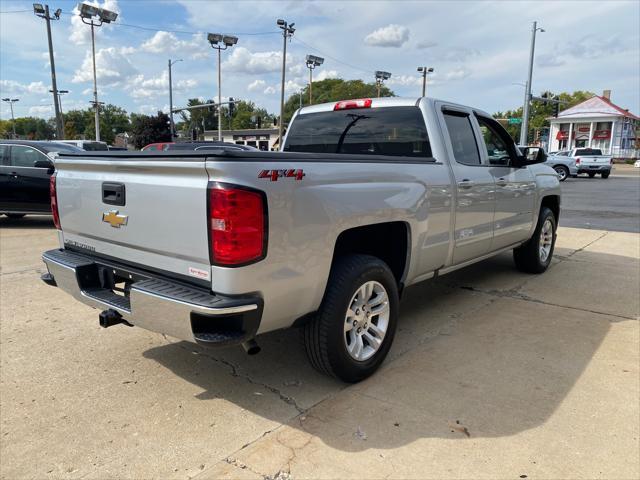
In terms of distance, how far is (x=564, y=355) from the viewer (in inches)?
150

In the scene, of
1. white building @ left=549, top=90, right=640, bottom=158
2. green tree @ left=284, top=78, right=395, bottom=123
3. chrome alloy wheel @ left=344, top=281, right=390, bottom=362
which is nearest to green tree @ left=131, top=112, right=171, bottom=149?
green tree @ left=284, top=78, right=395, bottom=123

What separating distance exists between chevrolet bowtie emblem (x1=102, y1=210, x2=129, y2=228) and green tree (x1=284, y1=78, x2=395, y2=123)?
91008 millimetres

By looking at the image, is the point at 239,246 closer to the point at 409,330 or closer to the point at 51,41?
the point at 409,330

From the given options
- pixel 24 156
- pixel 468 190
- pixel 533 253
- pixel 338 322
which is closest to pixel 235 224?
pixel 338 322

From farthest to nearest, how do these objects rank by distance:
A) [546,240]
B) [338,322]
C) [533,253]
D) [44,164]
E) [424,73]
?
[424,73], [44,164], [546,240], [533,253], [338,322]

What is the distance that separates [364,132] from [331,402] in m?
2.50

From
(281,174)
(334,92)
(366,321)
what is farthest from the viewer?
(334,92)

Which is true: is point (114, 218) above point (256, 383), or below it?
above

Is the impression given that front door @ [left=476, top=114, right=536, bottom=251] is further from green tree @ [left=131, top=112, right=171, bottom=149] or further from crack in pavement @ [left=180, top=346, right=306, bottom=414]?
green tree @ [left=131, top=112, right=171, bottom=149]

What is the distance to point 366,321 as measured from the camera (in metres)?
3.34

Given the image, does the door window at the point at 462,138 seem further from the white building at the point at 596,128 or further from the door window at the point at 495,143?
the white building at the point at 596,128

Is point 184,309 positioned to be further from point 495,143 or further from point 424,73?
point 424,73

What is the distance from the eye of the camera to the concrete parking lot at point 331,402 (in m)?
2.51

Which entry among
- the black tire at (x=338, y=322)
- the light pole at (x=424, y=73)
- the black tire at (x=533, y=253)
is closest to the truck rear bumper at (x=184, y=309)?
the black tire at (x=338, y=322)
